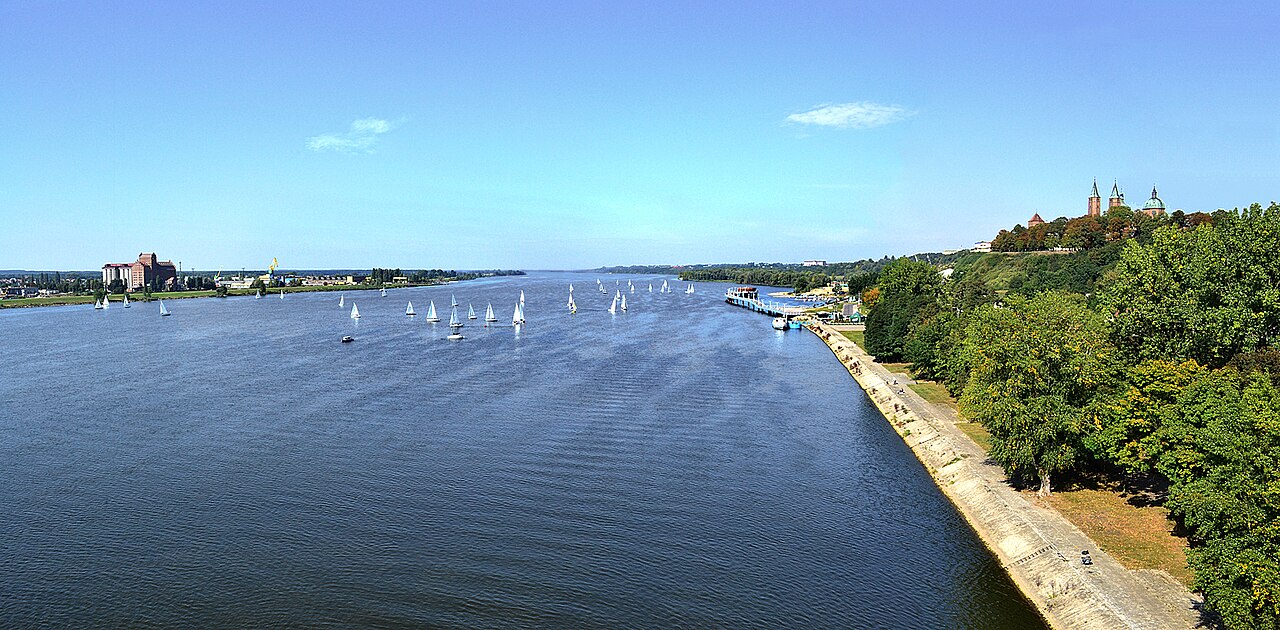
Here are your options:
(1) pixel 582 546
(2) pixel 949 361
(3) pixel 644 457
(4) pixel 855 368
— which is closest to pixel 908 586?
(1) pixel 582 546

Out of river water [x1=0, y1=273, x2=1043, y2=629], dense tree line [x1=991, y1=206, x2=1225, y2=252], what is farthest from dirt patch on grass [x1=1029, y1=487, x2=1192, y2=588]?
dense tree line [x1=991, y1=206, x2=1225, y2=252]

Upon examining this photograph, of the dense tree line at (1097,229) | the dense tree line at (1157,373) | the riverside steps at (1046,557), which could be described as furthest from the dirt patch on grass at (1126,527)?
the dense tree line at (1097,229)

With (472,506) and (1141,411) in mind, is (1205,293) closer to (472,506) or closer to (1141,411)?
(1141,411)

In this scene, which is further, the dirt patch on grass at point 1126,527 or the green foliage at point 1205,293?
the green foliage at point 1205,293

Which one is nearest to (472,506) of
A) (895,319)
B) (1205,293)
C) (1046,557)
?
(1046,557)

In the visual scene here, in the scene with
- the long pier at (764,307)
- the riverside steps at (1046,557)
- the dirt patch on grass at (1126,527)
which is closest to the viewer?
the riverside steps at (1046,557)

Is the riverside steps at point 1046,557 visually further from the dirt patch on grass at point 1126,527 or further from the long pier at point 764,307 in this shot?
the long pier at point 764,307
